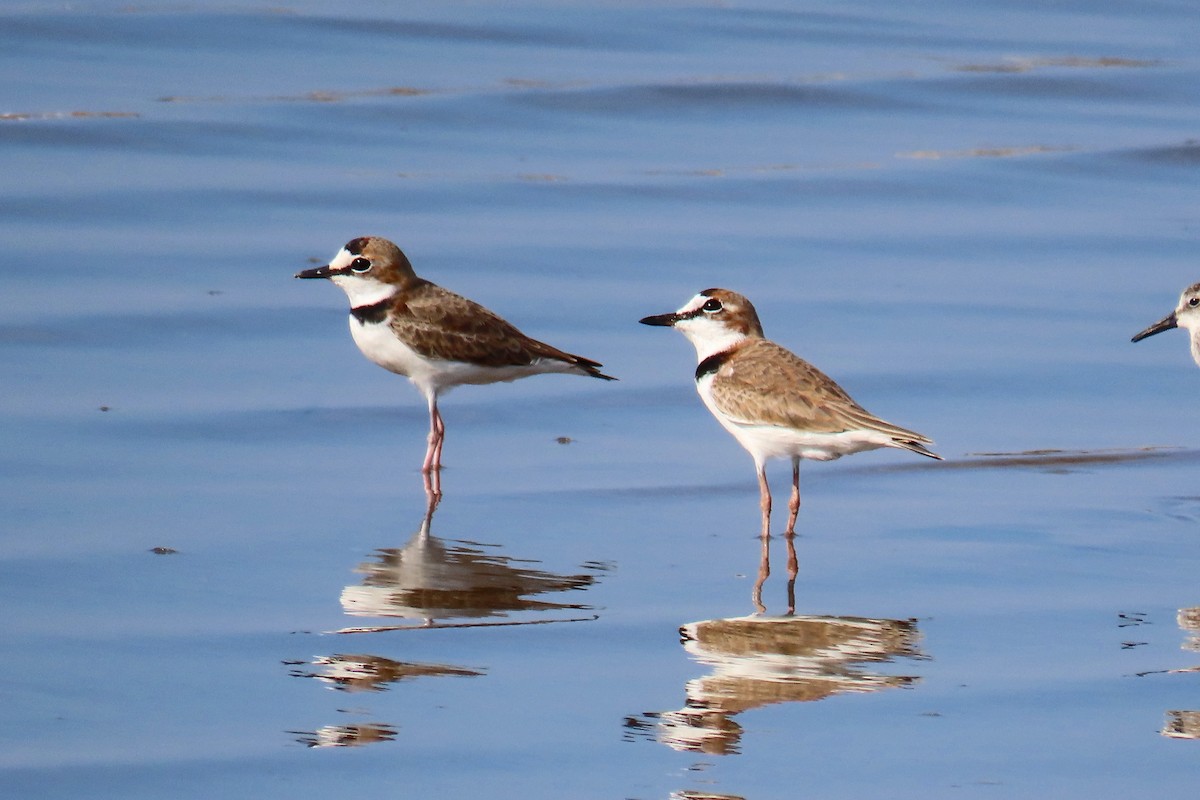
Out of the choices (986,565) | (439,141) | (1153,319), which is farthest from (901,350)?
(439,141)

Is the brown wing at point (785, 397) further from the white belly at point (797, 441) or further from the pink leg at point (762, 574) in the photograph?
the pink leg at point (762, 574)

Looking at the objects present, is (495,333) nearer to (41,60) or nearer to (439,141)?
(439,141)

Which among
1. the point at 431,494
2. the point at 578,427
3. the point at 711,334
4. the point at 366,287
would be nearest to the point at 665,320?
the point at 711,334

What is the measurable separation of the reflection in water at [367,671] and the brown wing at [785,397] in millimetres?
2020

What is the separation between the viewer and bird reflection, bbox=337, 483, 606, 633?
5848 mm

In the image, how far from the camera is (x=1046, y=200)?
12.6m

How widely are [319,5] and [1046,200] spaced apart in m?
7.21

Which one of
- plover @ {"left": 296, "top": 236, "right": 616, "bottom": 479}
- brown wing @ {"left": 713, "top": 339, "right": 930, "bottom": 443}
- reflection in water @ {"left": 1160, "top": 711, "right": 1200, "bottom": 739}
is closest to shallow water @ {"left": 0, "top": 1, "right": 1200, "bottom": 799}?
reflection in water @ {"left": 1160, "top": 711, "right": 1200, "bottom": 739}

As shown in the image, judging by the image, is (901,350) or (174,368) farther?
(901,350)


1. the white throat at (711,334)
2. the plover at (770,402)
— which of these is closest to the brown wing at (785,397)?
the plover at (770,402)

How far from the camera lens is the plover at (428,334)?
8234 mm

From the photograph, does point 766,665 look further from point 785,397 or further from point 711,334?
point 711,334

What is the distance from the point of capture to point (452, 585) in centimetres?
617

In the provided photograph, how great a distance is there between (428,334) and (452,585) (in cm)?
225
